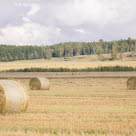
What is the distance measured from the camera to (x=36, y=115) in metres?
18.1

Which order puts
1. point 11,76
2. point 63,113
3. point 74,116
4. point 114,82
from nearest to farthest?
1. point 74,116
2. point 63,113
3. point 114,82
4. point 11,76

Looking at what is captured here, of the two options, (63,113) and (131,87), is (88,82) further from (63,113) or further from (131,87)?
(63,113)

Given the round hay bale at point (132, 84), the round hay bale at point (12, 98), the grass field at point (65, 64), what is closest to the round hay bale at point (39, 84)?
the round hay bale at point (132, 84)

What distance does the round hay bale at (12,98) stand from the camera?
1868cm

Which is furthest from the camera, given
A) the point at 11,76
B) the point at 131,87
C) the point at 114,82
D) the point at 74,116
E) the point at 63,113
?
the point at 11,76

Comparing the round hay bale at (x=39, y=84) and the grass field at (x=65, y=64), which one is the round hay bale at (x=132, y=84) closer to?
the round hay bale at (x=39, y=84)

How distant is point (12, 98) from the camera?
1895 centimetres

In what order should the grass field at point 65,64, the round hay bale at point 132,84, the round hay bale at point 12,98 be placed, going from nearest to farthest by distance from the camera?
the round hay bale at point 12,98
the round hay bale at point 132,84
the grass field at point 65,64

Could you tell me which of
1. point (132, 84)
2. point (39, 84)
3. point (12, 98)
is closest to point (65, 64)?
point (39, 84)

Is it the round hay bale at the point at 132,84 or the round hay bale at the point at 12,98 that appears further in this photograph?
the round hay bale at the point at 132,84

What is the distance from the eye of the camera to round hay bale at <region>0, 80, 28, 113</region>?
18.7 meters

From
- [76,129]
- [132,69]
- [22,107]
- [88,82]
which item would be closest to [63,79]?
[88,82]

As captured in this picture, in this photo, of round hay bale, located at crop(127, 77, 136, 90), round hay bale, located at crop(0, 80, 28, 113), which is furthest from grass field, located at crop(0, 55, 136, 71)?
round hay bale, located at crop(0, 80, 28, 113)

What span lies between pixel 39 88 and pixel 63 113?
77.3 ft
